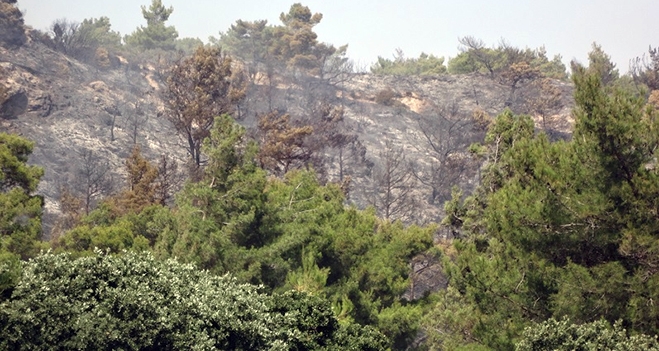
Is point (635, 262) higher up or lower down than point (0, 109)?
lower down

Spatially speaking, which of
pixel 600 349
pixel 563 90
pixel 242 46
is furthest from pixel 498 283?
pixel 242 46

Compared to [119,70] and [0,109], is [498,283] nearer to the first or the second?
[0,109]

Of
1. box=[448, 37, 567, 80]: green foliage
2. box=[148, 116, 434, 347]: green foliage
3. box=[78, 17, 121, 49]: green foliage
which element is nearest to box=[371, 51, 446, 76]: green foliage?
box=[448, 37, 567, 80]: green foliage

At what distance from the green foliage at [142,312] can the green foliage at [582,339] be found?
570 centimetres

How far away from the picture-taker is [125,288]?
826 inches

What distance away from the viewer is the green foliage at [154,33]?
120938 millimetres

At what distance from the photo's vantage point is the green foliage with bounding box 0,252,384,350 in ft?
64.3

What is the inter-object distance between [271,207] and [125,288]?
15916 mm

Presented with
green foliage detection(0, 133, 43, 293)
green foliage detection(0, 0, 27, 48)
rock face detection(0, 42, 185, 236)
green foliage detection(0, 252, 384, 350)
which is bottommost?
green foliage detection(0, 252, 384, 350)

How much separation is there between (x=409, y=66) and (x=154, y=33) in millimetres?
39931

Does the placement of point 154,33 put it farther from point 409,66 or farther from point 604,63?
point 604,63

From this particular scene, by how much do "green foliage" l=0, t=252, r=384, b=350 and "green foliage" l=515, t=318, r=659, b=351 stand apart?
570 centimetres

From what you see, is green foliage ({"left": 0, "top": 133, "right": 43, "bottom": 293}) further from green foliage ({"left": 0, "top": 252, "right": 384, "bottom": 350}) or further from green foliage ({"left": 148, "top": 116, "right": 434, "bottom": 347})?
green foliage ({"left": 0, "top": 252, "right": 384, "bottom": 350})

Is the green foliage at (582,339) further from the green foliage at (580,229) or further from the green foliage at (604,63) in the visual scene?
the green foliage at (604,63)
